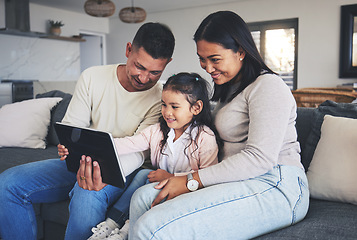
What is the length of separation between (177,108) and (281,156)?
457 millimetres

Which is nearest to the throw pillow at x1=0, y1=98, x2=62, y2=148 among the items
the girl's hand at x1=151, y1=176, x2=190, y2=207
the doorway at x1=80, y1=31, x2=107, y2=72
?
the girl's hand at x1=151, y1=176, x2=190, y2=207

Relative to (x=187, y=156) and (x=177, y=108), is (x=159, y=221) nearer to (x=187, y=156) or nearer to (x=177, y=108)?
(x=187, y=156)

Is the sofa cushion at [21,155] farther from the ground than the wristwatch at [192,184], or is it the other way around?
the wristwatch at [192,184]

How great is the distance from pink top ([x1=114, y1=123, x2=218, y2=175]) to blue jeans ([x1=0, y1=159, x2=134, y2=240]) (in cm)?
15

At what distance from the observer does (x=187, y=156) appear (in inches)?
56.0

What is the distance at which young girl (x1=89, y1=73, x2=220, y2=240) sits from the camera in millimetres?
1394

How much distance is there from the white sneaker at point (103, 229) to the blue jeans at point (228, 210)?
7.1 inches

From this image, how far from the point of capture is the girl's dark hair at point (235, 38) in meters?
1.29

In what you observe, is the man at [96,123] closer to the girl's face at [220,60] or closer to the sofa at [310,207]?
the sofa at [310,207]

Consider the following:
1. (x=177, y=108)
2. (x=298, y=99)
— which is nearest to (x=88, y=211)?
(x=177, y=108)


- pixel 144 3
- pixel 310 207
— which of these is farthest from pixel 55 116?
pixel 144 3

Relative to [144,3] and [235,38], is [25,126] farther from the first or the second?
[144,3]

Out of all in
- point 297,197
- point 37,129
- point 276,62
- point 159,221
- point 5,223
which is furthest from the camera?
point 276,62

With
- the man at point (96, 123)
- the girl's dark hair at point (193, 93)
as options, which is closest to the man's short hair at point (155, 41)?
the man at point (96, 123)
